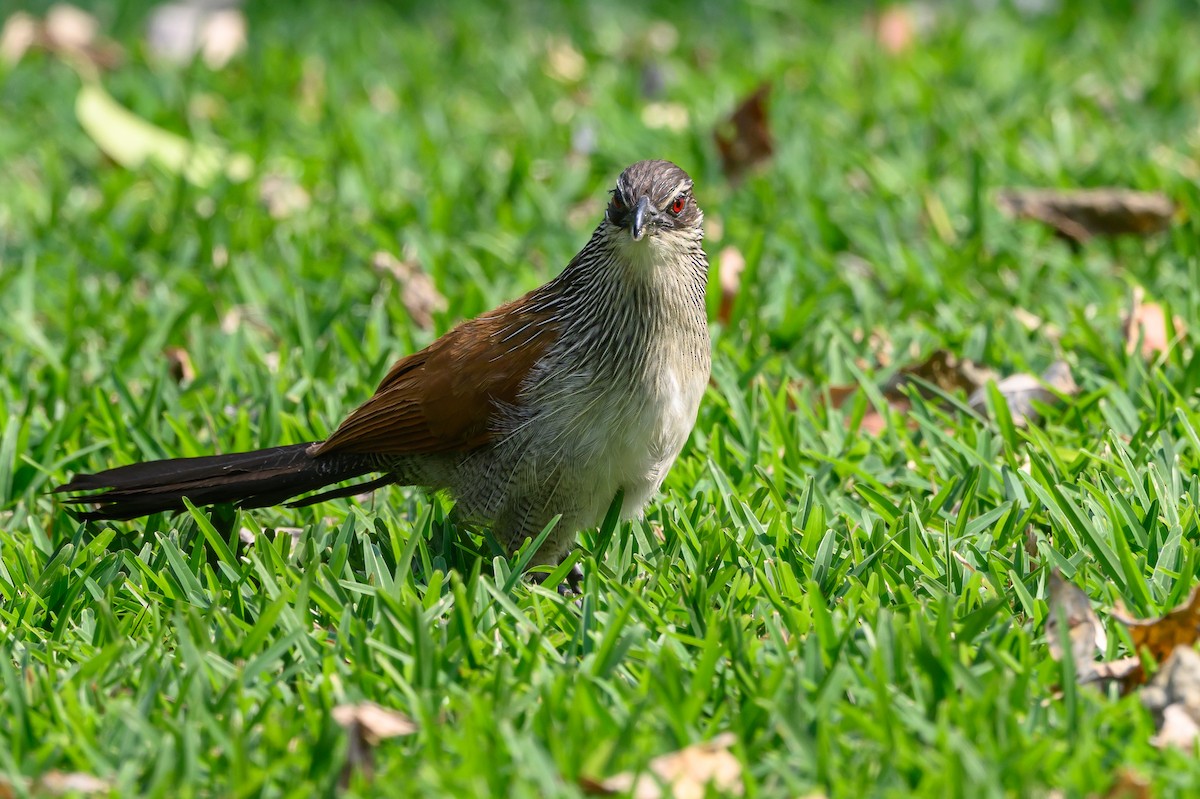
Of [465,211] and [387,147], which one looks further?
[387,147]

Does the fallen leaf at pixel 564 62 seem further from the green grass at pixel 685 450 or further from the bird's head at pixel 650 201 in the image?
the bird's head at pixel 650 201

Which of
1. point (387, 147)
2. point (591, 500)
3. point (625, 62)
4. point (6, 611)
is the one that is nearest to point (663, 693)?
point (591, 500)

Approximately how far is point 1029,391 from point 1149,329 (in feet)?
1.97

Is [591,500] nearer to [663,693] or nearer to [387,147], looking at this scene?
[663,693]

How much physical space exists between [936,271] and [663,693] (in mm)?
3072

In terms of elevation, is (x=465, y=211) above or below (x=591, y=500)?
above

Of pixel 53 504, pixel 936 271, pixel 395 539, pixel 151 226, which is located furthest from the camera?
→ pixel 151 226

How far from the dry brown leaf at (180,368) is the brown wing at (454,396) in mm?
1254

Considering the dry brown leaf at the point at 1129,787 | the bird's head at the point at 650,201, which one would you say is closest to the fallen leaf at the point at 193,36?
the bird's head at the point at 650,201

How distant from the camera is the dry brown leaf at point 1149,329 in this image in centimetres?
471

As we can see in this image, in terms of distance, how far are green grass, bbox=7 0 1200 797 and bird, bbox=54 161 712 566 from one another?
0.13 meters

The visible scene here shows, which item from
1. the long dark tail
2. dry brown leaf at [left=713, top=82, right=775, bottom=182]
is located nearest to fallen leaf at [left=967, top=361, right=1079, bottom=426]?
the long dark tail

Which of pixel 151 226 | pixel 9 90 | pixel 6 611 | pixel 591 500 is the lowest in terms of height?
pixel 591 500

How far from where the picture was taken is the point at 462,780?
253 centimetres
